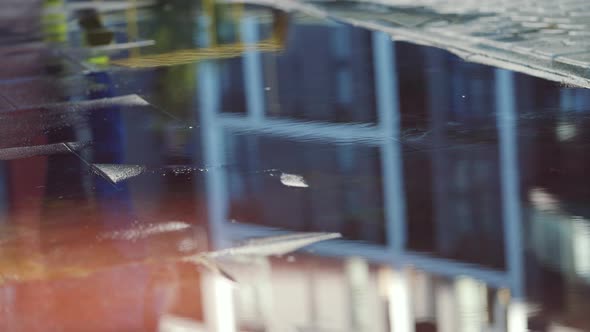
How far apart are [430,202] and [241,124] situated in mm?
2792

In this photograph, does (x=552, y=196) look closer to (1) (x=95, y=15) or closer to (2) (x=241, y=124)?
(2) (x=241, y=124)

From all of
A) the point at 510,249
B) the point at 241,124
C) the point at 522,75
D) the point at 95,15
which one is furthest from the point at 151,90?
the point at 95,15

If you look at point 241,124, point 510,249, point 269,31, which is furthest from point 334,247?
point 269,31

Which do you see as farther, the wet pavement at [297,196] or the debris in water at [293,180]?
the debris in water at [293,180]

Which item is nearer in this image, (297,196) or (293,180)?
(297,196)

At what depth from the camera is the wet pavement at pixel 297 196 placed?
525cm

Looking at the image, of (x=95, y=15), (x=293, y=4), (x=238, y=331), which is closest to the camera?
(x=238, y=331)

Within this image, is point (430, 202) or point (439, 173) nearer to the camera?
point (430, 202)

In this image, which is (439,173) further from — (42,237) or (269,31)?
(269,31)

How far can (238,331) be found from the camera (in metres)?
4.95

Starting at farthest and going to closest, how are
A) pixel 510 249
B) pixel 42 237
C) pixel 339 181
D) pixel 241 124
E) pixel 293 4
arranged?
pixel 293 4 → pixel 241 124 → pixel 339 181 → pixel 42 237 → pixel 510 249

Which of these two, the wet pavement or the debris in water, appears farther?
the debris in water

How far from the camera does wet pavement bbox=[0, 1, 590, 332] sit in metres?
A: 5.25

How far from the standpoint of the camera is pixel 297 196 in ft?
23.3
